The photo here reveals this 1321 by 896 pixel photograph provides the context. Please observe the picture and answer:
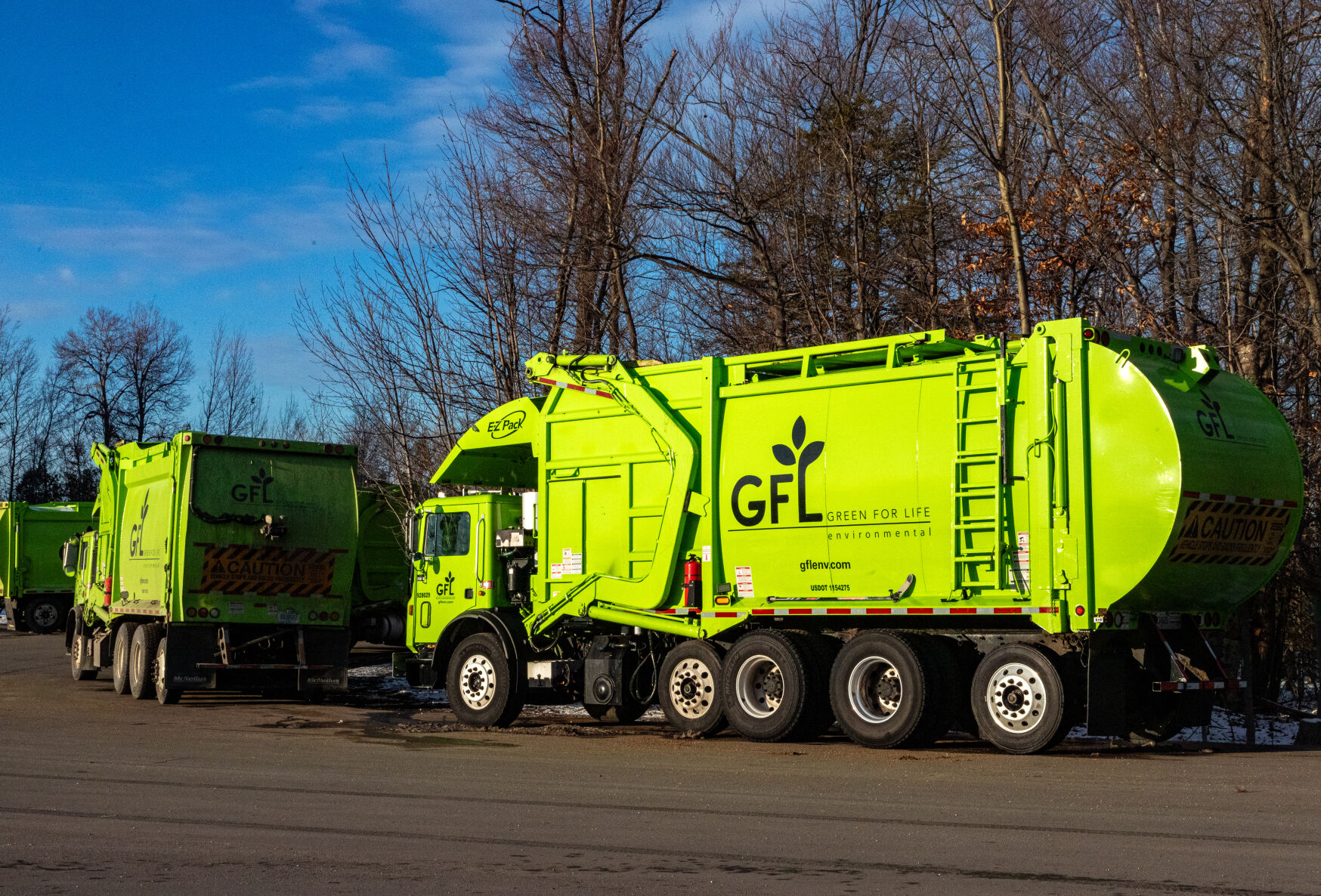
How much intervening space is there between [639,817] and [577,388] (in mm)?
7632

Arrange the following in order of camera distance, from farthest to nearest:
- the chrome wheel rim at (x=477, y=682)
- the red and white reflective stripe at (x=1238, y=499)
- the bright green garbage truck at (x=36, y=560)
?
the bright green garbage truck at (x=36, y=560) → the chrome wheel rim at (x=477, y=682) → the red and white reflective stripe at (x=1238, y=499)

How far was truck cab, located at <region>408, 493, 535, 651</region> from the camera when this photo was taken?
16.7 meters

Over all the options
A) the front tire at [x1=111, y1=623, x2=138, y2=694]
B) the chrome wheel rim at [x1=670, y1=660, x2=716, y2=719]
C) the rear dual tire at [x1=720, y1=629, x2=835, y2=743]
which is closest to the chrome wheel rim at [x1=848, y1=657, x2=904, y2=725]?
the rear dual tire at [x1=720, y1=629, x2=835, y2=743]

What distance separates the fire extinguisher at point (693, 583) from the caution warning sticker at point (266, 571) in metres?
7.10

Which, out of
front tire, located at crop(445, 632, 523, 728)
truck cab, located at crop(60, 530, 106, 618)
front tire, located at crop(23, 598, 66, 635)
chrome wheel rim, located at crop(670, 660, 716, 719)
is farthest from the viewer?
front tire, located at crop(23, 598, 66, 635)

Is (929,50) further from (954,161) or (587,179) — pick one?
(587,179)

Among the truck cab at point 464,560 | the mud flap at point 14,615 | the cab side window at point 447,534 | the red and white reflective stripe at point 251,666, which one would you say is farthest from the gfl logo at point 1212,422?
the mud flap at point 14,615

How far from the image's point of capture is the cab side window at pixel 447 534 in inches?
674

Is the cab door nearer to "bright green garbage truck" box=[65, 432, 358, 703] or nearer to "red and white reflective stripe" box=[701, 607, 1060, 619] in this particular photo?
"bright green garbage truck" box=[65, 432, 358, 703]

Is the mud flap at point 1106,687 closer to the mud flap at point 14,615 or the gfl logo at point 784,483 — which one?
the gfl logo at point 784,483

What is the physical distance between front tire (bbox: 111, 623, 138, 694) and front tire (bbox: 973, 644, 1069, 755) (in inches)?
509

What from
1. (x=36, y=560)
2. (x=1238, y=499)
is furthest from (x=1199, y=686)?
(x=36, y=560)

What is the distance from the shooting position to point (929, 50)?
1973 centimetres

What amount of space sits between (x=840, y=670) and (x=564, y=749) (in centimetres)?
270
